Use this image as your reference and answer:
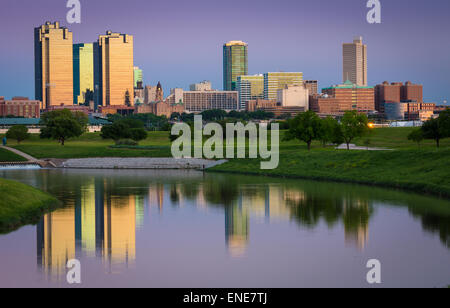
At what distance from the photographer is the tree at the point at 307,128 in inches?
3086

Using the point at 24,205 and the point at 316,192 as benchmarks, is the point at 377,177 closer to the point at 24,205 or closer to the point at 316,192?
the point at 316,192

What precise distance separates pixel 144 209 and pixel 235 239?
38.2ft

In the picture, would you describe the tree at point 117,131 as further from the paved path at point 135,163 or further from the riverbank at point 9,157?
the riverbank at point 9,157

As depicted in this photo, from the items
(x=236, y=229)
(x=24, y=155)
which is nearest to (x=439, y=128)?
(x=236, y=229)

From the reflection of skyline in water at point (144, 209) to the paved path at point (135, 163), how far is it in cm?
2032

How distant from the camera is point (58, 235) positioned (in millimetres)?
30656

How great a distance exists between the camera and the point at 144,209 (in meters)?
40.6

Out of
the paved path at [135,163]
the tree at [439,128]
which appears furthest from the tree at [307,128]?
the tree at [439,128]

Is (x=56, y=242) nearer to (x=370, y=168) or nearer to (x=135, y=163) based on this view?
(x=370, y=168)

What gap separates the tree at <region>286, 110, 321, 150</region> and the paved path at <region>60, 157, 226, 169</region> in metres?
10.7

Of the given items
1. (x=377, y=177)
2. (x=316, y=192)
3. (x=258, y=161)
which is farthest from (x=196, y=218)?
(x=258, y=161)

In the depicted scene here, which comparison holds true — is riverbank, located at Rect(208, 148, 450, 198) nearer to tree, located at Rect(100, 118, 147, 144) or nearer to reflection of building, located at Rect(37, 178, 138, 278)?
reflection of building, located at Rect(37, 178, 138, 278)

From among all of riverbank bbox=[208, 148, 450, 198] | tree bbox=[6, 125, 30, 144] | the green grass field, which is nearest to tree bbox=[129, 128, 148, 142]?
the green grass field

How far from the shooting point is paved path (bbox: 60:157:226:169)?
79125 millimetres
